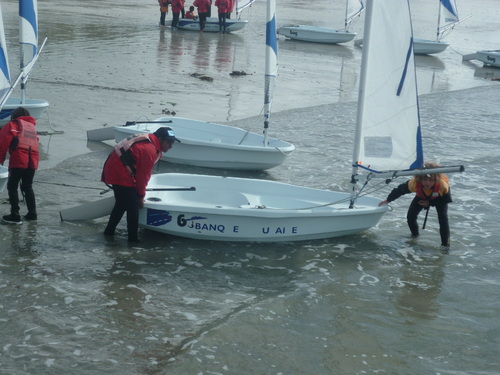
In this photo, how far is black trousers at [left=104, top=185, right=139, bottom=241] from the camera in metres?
9.16

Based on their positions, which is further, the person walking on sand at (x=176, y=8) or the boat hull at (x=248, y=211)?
the person walking on sand at (x=176, y=8)

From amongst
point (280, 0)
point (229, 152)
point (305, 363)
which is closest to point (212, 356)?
point (305, 363)

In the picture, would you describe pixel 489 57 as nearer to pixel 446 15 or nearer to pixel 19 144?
pixel 446 15

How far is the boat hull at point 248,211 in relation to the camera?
374 inches

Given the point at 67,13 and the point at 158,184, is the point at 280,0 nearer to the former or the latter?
the point at 67,13

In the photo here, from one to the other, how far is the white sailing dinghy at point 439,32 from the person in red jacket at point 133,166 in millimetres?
24027

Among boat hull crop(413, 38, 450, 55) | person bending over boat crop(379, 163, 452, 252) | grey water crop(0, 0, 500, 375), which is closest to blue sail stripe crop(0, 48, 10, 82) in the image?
grey water crop(0, 0, 500, 375)

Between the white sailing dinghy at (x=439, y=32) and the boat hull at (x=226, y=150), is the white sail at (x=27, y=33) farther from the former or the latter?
the white sailing dinghy at (x=439, y=32)

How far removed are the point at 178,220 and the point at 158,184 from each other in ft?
3.94

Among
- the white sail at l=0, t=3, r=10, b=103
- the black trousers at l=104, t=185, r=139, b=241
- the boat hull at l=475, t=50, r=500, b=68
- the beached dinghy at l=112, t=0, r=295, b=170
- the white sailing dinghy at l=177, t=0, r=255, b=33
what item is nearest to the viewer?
the black trousers at l=104, t=185, r=139, b=241

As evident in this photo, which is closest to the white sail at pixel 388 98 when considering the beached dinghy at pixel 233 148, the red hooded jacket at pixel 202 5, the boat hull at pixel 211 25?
the beached dinghy at pixel 233 148

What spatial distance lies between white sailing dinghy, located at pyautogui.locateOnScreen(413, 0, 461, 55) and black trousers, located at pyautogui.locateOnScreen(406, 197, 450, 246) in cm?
2220

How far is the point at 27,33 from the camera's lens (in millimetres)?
13633

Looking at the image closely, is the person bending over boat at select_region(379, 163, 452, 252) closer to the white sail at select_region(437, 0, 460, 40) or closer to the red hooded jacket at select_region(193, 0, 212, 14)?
the white sail at select_region(437, 0, 460, 40)
